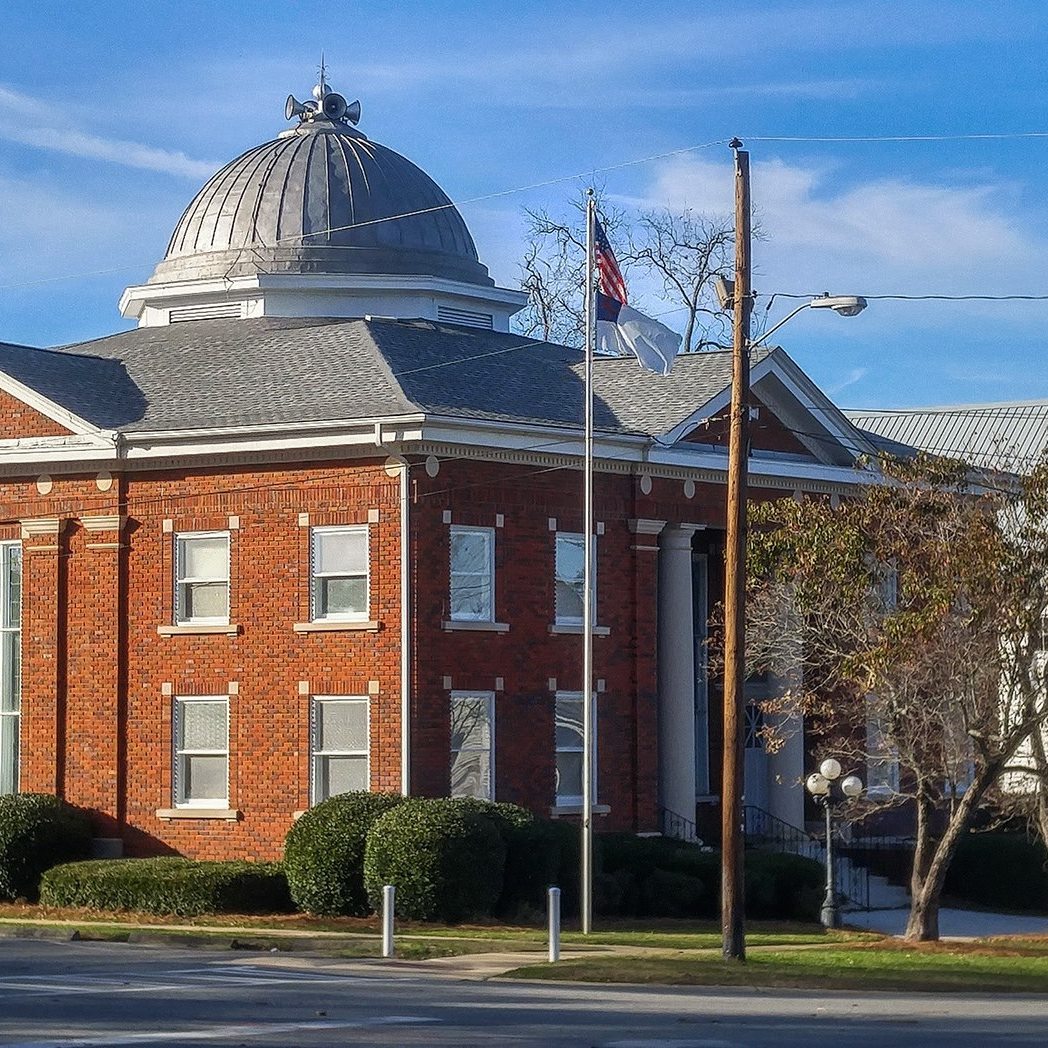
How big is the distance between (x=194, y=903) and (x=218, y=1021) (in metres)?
14.4

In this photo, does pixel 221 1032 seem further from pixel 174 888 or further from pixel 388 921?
pixel 174 888

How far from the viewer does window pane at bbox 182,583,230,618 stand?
115 ft

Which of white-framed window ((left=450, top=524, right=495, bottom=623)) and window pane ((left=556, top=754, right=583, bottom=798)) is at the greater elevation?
white-framed window ((left=450, top=524, right=495, bottom=623))

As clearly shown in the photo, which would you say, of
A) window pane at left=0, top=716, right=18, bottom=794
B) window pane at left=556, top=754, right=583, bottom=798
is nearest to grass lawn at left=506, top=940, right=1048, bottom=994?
window pane at left=556, top=754, right=583, bottom=798

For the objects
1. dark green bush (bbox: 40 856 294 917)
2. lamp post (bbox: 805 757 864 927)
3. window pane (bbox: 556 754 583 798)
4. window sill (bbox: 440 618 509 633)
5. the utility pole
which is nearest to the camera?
the utility pole

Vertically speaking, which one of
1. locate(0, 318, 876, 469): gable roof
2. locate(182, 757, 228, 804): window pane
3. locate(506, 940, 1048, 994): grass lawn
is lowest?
locate(506, 940, 1048, 994): grass lawn

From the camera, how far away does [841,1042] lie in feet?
54.1

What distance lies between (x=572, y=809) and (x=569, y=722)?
1.50m

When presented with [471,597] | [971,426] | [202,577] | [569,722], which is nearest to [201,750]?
[202,577]

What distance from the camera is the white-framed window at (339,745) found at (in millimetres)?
33781

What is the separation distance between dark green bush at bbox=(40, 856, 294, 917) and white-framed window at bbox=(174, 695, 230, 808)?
196cm

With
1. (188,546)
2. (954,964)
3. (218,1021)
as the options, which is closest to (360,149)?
(188,546)

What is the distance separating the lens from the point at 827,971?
24203 mm

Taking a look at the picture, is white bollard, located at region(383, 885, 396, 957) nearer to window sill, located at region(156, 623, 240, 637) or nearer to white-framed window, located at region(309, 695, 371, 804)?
white-framed window, located at region(309, 695, 371, 804)
